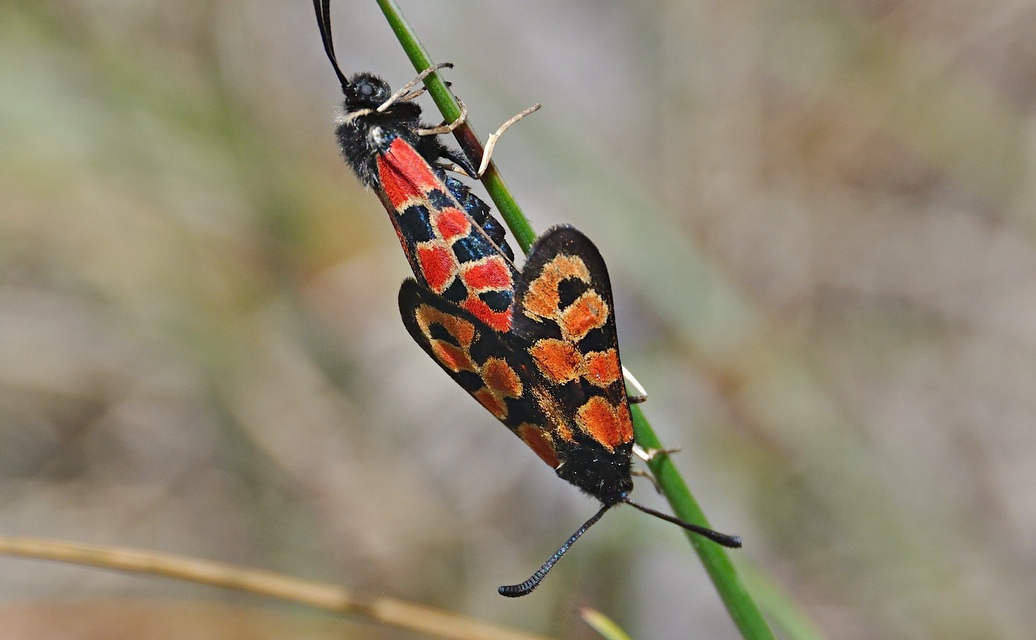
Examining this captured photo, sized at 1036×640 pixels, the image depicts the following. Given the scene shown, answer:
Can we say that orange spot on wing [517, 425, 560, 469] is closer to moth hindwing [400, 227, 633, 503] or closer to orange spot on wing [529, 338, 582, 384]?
moth hindwing [400, 227, 633, 503]

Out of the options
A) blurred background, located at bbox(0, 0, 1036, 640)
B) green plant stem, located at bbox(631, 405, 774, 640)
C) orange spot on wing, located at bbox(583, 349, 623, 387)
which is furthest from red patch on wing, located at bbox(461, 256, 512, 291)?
blurred background, located at bbox(0, 0, 1036, 640)

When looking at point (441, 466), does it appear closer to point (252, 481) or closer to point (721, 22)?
point (252, 481)

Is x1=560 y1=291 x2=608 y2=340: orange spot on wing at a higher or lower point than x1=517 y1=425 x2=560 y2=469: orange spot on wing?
higher

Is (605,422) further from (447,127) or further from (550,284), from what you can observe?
(447,127)

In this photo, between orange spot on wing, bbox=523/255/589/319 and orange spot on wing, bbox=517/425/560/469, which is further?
orange spot on wing, bbox=517/425/560/469

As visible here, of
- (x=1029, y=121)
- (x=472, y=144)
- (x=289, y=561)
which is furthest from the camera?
(x=1029, y=121)

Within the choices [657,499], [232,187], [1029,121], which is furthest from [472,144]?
[1029,121]

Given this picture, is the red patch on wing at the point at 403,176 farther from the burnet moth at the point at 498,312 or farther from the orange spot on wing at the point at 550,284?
the orange spot on wing at the point at 550,284
